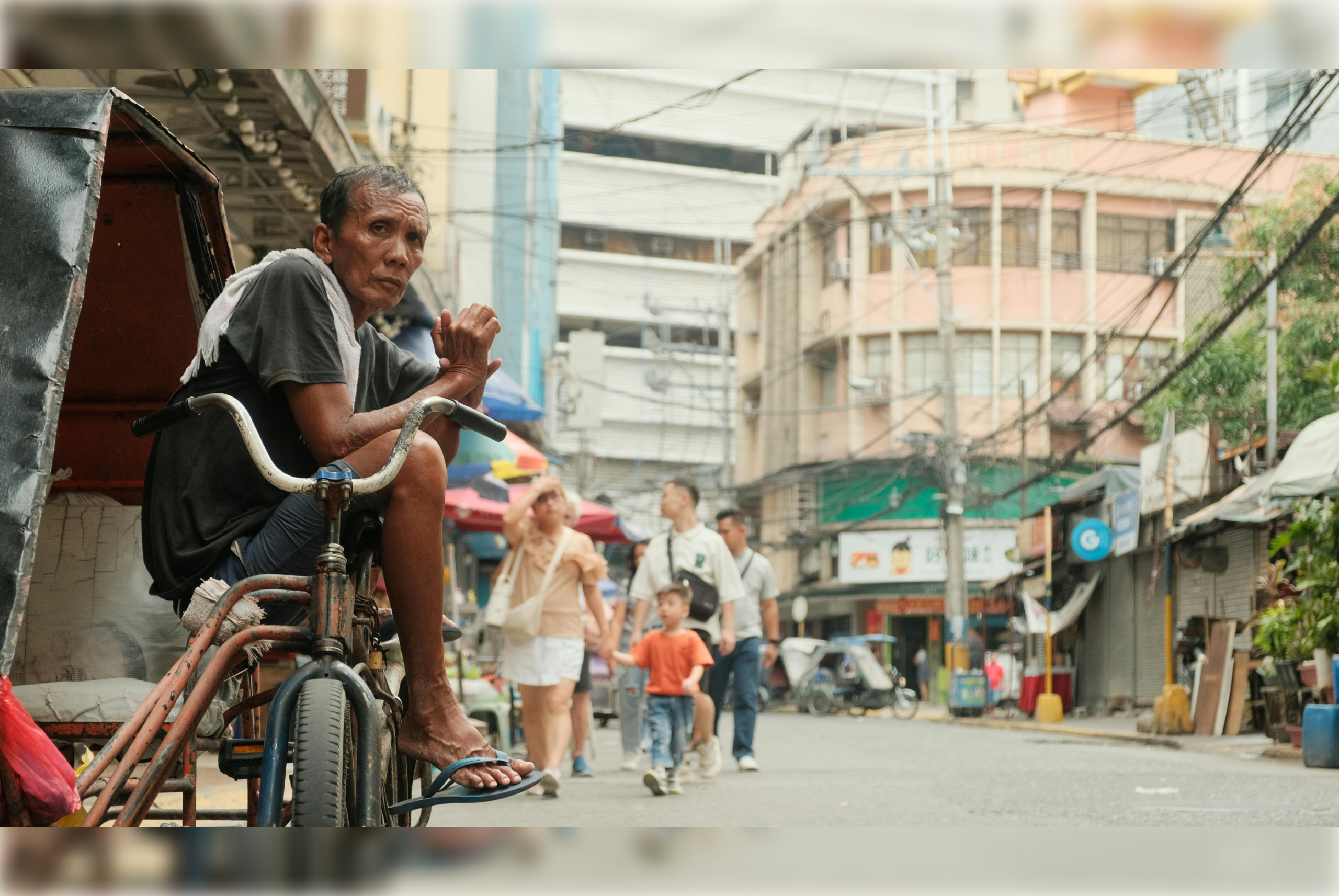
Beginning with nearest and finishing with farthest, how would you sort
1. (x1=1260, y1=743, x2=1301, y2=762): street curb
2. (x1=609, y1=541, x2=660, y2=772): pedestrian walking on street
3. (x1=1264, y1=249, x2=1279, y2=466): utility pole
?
(x1=609, y1=541, x2=660, y2=772): pedestrian walking on street → (x1=1260, y1=743, x2=1301, y2=762): street curb → (x1=1264, y1=249, x2=1279, y2=466): utility pole

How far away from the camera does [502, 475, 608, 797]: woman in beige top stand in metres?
8.67

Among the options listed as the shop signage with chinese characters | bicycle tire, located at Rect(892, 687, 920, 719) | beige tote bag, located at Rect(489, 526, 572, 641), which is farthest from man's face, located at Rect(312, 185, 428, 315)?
the shop signage with chinese characters

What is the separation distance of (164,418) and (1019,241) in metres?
42.7

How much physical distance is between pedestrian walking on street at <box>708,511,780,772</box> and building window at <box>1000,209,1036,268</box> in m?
34.2

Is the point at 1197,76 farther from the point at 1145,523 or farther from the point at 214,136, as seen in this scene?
the point at 214,136

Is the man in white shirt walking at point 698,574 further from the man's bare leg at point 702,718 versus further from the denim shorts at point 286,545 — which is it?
the denim shorts at point 286,545

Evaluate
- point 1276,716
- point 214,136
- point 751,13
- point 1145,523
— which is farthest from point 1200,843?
point 1145,523

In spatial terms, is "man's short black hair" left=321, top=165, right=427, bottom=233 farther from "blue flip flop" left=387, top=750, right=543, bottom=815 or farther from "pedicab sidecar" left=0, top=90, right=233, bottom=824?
"blue flip flop" left=387, top=750, right=543, bottom=815

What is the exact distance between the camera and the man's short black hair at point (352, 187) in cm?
354

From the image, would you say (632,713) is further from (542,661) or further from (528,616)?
(528,616)

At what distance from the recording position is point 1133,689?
2545cm

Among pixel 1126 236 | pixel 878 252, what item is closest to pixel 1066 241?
pixel 1126 236

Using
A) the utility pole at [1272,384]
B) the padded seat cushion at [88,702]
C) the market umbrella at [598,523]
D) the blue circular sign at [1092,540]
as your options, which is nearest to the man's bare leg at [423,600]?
the padded seat cushion at [88,702]

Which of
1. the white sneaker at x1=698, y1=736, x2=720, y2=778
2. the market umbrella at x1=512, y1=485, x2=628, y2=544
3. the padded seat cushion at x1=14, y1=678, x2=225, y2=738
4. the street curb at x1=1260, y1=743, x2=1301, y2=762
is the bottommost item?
the street curb at x1=1260, y1=743, x2=1301, y2=762
